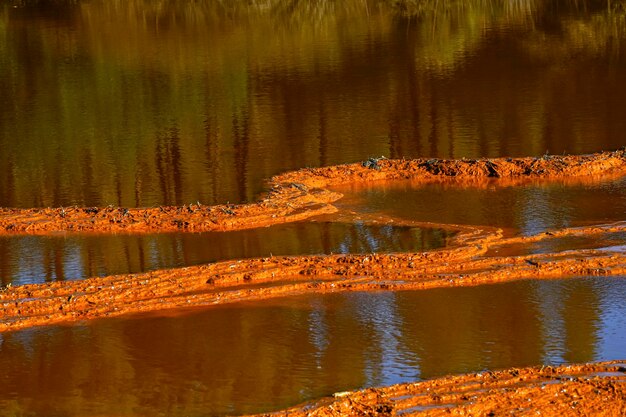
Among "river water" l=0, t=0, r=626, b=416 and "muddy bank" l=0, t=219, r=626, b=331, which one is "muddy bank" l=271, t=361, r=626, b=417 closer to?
"river water" l=0, t=0, r=626, b=416

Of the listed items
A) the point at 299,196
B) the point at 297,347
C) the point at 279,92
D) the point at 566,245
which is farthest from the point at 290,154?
the point at 297,347

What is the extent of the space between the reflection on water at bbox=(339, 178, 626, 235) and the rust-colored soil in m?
0.38

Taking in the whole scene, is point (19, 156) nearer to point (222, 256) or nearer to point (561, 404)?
point (222, 256)

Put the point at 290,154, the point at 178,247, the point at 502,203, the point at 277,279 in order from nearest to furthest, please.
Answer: the point at 277,279
the point at 178,247
the point at 502,203
the point at 290,154

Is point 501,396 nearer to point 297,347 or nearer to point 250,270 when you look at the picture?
point 297,347

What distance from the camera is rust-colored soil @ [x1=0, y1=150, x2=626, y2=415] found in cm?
789

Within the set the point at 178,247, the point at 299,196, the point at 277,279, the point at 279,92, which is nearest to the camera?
the point at 277,279

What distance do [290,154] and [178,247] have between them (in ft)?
16.9

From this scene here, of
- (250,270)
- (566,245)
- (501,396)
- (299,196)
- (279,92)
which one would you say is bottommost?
(501,396)

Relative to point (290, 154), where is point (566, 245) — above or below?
below

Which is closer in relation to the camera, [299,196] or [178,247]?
[178,247]

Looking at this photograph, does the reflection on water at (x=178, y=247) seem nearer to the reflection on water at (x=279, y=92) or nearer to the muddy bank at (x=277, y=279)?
the muddy bank at (x=277, y=279)

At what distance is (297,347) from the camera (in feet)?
30.4

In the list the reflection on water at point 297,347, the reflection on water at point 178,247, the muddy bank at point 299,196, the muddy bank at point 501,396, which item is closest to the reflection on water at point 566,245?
the reflection on water at point 178,247
